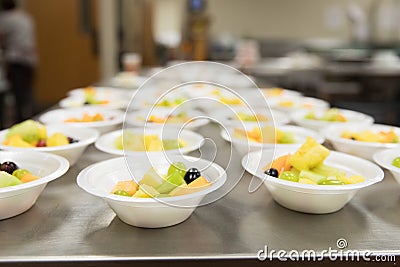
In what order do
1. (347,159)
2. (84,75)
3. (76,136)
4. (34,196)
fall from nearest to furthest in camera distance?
(34,196)
(347,159)
(76,136)
(84,75)

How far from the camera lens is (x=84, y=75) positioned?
7.44m

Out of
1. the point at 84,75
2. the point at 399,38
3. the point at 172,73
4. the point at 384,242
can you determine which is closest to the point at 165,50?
the point at 84,75

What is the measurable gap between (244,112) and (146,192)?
1038 mm

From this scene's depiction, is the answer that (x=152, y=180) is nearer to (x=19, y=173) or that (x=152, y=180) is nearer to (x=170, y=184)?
(x=170, y=184)

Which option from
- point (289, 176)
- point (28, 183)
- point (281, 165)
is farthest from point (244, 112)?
point (28, 183)

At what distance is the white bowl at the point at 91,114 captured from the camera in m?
1.79

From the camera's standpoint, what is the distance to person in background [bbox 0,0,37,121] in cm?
518

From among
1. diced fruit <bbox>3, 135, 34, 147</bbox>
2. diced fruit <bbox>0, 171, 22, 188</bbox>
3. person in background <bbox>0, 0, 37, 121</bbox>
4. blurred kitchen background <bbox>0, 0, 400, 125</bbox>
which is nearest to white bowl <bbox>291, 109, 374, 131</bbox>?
diced fruit <bbox>3, 135, 34, 147</bbox>

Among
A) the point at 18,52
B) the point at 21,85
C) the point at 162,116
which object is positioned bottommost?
the point at 21,85

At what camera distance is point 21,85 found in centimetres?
552

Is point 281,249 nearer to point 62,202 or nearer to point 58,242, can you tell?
point 58,242

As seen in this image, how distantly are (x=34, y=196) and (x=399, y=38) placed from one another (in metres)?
7.61

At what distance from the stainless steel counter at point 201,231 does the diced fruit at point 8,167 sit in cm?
10

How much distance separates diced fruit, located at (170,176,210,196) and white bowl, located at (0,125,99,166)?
1.66ft
